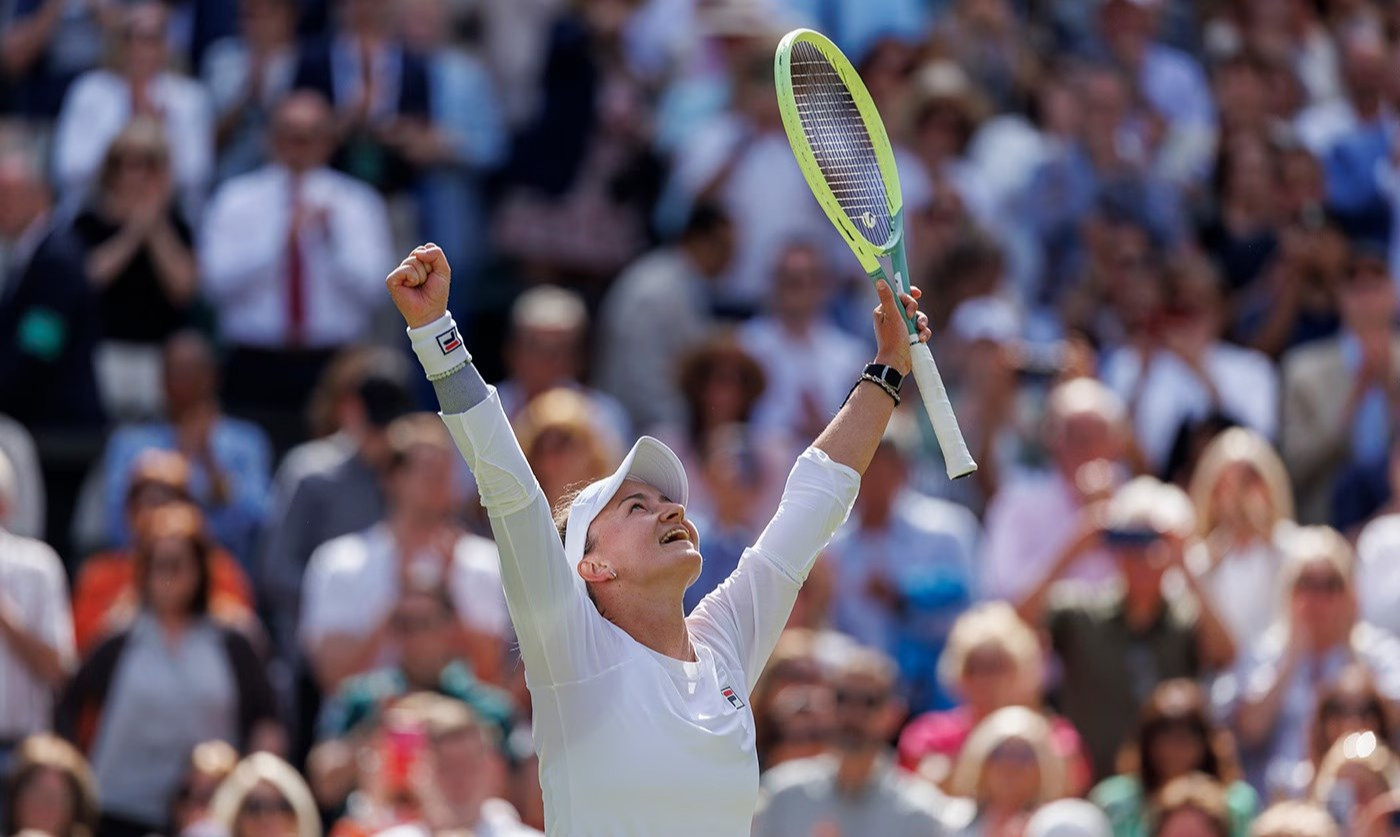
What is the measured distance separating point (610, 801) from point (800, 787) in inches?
155

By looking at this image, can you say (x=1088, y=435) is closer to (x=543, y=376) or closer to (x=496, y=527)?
(x=543, y=376)

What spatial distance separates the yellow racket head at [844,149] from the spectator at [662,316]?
20.6 feet

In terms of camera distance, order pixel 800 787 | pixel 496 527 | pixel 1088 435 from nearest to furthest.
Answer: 1. pixel 496 527
2. pixel 800 787
3. pixel 1088 435

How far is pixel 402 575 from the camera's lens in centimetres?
1002

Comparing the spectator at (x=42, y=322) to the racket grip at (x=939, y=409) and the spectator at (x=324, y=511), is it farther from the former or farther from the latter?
the racket grip at (x=939, y=409)

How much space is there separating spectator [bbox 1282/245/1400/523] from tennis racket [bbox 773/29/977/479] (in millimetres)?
6526

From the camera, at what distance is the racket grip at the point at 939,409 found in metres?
5.48

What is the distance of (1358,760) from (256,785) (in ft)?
12.0

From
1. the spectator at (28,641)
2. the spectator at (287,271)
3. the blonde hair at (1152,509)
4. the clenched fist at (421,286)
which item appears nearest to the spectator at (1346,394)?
the blonde hair at (1152,509)

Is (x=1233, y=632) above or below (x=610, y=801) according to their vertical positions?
below

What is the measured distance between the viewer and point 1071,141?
13.6 metres

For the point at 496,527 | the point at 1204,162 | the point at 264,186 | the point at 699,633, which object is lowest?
the point at 1204,162

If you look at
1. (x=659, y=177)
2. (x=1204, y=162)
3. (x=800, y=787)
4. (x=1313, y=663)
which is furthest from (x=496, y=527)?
(x=1204, y=162)

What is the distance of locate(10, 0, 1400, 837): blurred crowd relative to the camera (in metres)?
9.28
